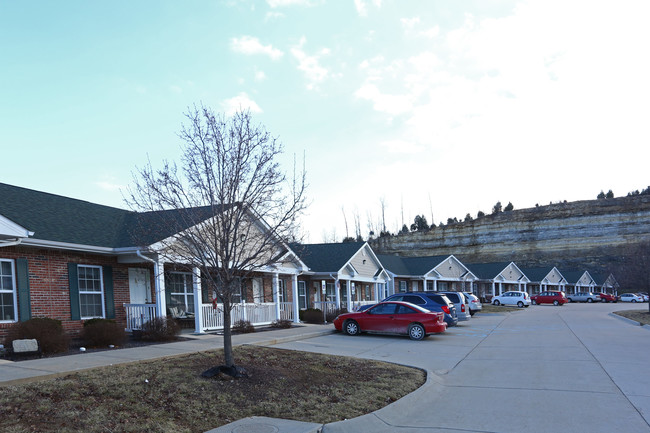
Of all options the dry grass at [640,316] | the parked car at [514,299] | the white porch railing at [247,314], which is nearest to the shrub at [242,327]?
the white porch railing at [247,314]

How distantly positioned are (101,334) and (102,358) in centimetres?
307

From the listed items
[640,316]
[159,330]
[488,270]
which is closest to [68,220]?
[159,330]

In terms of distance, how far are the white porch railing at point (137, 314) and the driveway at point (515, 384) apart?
4486mm

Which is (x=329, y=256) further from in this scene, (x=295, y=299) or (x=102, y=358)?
(x=102, y=358)

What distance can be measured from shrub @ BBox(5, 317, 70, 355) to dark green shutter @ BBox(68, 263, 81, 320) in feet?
7.55

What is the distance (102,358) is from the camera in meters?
11.3

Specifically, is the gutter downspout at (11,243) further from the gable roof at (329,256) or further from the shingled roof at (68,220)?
the gable roof at (329,256)

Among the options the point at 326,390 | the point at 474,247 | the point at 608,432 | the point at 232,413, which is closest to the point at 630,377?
the point at 608,432

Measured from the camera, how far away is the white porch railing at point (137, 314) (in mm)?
16953

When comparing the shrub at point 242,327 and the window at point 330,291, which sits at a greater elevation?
the shrub at point 242,327

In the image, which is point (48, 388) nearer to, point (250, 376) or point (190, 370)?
point (190, 370)

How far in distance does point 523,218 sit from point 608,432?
10777cm

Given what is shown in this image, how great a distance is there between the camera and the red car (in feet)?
63.6

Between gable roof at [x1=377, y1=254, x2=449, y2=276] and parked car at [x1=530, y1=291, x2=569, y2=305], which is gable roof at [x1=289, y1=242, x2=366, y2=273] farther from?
parked car at [x1=530, y1=291, x2=569, y2=305]
